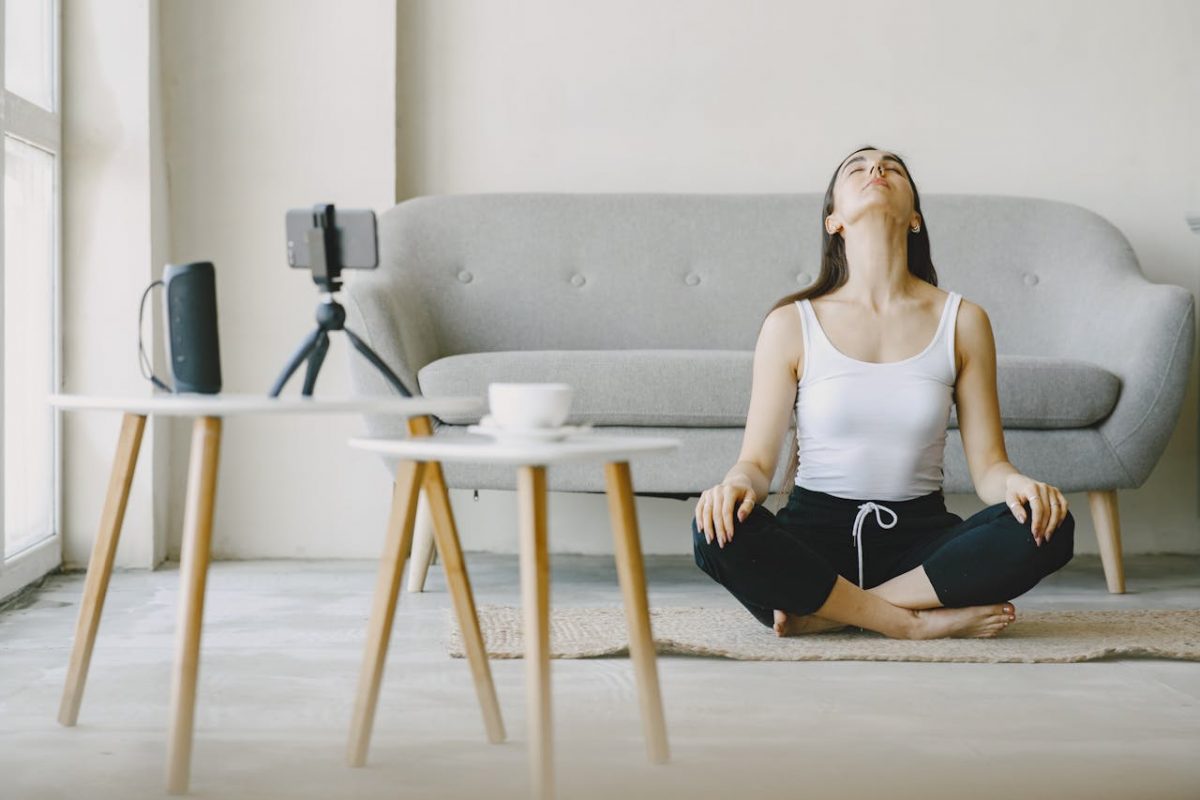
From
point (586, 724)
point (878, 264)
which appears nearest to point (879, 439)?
point (878, 264)

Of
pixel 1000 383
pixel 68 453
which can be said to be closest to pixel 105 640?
pixel 68 453

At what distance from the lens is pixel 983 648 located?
206 centimetres

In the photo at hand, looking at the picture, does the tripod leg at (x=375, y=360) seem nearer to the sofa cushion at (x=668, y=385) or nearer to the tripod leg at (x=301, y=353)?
the tripod leg at (x=301, y=353)

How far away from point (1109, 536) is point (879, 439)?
850 mm

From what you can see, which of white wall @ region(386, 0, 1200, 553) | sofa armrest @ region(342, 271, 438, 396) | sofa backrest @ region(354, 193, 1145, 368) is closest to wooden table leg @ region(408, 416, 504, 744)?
sofa armrest @ region(342, 271, 438, 396)

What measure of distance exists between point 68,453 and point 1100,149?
257 cm

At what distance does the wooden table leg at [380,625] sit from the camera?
143cm

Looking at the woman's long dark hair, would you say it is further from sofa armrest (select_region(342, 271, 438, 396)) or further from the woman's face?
sofa armrest (select_region(342, 271, 438, 396))

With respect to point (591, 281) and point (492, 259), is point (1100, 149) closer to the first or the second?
point (591, 281)

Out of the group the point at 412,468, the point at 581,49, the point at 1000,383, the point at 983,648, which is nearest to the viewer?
the point at 412,468

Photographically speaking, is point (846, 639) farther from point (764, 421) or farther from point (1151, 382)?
point (1151, 382)

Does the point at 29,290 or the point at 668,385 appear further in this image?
the point at 29,290

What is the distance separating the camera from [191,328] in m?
1.54

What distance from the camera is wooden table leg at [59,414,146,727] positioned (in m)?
1.58
